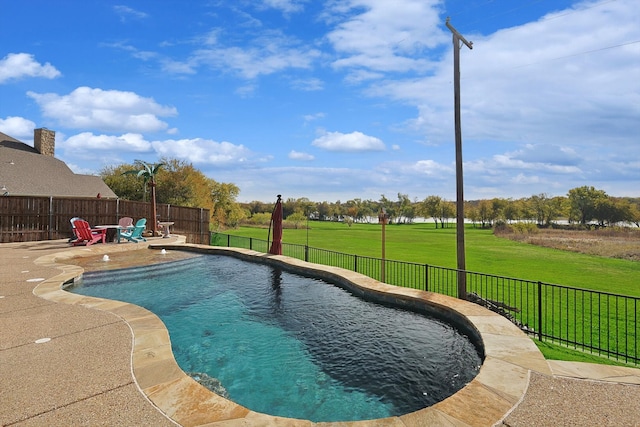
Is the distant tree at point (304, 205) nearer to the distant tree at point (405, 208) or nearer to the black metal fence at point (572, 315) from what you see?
the distant tree at point (405, 208)

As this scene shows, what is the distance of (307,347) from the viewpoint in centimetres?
514

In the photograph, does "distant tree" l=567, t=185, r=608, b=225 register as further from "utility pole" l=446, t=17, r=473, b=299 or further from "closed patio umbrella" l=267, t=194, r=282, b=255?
"closed patio umbrella" l=267, t=194, r=282, b=255

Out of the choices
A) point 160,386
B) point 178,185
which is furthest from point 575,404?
point 178,185

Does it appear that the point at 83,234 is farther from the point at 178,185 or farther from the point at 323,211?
the point at 323,211

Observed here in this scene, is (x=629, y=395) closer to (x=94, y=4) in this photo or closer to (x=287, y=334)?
(x=287, y=334)

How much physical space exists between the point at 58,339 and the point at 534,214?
88736mm

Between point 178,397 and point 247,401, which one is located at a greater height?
point 178,397

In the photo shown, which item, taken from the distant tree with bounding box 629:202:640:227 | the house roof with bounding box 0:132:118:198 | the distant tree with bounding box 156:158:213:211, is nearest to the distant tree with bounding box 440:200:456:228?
the distant tree with bounding box 629:202:640:227

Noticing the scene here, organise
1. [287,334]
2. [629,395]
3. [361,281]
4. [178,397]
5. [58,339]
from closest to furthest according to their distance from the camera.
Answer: [178,397], [629,395], [58,339], [287,334], [361,281]

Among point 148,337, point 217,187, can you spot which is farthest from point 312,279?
point 217,187

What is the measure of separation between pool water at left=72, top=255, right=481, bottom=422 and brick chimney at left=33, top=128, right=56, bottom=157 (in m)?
29.3

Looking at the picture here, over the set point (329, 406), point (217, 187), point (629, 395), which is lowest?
point (329, 406)

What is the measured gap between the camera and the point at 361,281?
8273mm

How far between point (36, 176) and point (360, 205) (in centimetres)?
10688
